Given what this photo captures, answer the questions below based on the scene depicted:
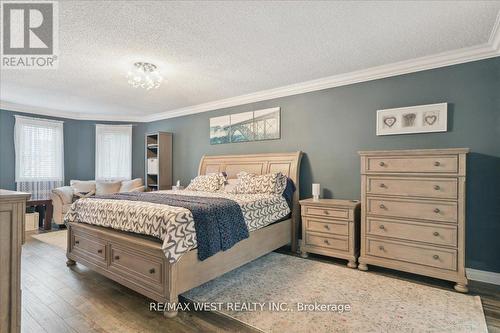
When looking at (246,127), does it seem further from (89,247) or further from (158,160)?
(89,247)

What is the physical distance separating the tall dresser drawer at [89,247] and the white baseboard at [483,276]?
4.07m

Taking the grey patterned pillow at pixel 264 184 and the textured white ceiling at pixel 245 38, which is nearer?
the textured white ceiling at pixel 245 38

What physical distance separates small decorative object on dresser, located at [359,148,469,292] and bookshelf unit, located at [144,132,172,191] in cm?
446

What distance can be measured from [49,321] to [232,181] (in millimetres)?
2850

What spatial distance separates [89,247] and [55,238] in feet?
7.49

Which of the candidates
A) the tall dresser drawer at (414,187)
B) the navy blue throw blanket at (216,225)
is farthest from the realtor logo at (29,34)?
the tall dresser drawer at (414,187)

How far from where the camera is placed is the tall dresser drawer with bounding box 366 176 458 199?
264 cm

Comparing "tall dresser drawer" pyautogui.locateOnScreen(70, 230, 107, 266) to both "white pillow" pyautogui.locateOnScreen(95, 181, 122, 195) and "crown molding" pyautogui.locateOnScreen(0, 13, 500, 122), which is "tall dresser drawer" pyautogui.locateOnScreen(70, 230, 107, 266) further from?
"crown molding" pyautogui.locateOnScreen(0, 13, 500, 122)

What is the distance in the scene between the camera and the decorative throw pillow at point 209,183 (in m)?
4.29

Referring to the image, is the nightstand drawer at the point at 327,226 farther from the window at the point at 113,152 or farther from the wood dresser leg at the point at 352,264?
the window at the point at 113,152

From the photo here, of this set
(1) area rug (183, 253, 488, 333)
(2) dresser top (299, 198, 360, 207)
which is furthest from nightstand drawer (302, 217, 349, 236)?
(1) area rug (183, 253, 488, 333)

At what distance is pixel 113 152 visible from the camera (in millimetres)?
6664

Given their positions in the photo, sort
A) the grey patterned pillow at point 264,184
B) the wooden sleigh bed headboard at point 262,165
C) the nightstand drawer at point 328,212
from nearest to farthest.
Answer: the nightstand drawer at point 328,212, the grey patterned pillow at point 264,184, the wooden sleigh bed headboard at point 262,165

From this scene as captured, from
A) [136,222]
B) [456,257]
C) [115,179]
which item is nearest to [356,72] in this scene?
[456,257]
